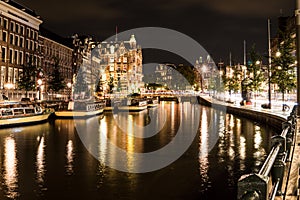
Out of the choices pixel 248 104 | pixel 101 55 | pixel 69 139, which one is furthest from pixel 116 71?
pixel 69 139

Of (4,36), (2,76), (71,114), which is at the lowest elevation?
(71,114)

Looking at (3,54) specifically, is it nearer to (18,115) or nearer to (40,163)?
(18,115)

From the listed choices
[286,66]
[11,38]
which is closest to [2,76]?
[11,38]

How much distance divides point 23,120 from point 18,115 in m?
0.71

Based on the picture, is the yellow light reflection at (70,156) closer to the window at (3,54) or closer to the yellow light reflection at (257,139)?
the yellow light reflection at (257,139)

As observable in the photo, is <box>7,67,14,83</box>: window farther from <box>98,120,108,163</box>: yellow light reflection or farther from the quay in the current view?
the quay

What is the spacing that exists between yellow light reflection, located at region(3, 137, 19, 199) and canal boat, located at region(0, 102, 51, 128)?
1228 cm

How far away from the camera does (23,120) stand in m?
37.5

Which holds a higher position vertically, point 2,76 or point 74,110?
point 2,76

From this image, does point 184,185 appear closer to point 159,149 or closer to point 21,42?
point 159,149

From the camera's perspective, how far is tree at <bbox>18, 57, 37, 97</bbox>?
75562mm

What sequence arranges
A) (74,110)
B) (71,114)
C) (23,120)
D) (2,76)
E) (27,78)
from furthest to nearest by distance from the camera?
(27,78)
(2,76)
(74,110)
(71,114)
(23,120)

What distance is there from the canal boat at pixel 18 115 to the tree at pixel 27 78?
35.9 m

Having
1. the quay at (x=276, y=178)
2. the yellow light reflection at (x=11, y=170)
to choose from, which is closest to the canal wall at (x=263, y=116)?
the quay at (x=276, y=178)
